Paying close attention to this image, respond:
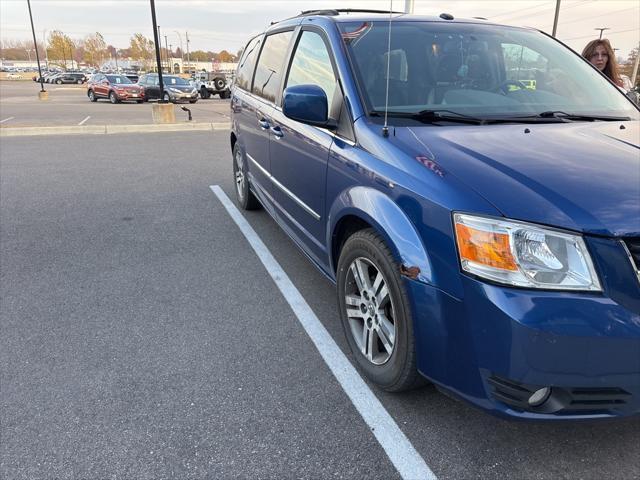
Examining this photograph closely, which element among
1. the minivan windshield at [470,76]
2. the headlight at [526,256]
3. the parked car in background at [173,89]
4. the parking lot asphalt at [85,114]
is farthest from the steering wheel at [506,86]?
the parked car in background at [173,89]

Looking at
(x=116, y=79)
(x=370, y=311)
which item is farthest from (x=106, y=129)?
(x=116, y=79)

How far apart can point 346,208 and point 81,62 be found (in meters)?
144

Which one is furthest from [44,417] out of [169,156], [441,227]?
[169,156]

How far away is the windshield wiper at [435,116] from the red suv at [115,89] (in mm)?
26787

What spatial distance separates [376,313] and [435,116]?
1108 millimetres

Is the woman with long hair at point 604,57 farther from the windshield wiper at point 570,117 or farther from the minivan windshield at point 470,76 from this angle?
the windshield wiper at point 570,117

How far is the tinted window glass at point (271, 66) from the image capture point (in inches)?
156

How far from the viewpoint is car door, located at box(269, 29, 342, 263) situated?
2.98 meters

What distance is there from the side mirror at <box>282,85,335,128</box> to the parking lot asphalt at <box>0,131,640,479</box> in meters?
1.35

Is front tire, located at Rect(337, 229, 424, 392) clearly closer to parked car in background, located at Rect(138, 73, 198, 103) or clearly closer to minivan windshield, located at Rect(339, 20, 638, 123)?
minivan windshield, located at Rect(339, 20, 638, 123)

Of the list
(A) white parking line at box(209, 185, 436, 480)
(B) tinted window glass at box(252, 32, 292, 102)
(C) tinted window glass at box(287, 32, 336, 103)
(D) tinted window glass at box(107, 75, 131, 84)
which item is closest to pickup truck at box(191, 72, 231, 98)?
(D) tinted window glass at box(107, 75, 131, 84)

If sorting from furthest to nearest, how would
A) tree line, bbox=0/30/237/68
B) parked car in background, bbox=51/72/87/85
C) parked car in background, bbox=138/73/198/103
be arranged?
tree line, bbox=0/30/237/68, parked car in background, bbox=51/72/87/85, parked car in background, bbox=138/73/198/103

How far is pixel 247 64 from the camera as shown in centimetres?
525

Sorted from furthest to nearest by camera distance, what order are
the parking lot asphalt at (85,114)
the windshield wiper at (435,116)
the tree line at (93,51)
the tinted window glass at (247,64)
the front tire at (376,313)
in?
the tree line at (93,51) < the parking lot asphalt at (85,114) < the tinted window glass at (247,64) < the windshield wiper at (435,116) < the front tire at (376,313)
